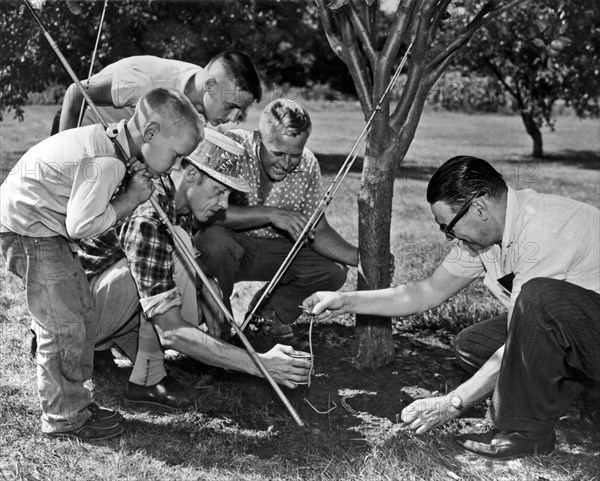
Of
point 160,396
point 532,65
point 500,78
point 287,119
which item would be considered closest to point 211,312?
point 160,396

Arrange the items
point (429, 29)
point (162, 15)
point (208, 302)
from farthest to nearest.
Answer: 1. point (162, 15)
2. point (208, 302)
3. point (429, 29)

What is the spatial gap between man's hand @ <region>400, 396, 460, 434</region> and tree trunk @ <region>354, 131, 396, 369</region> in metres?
0.74

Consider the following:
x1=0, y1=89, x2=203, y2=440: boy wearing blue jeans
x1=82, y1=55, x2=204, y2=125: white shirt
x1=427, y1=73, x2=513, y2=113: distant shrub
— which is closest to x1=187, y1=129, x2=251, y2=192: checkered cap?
x1=0, y1=89, x2=203, y2=440: boy wearing blue jeans

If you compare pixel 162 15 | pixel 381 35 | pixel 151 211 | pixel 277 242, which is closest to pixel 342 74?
pixel 381 35

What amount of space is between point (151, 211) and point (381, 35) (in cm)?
1620

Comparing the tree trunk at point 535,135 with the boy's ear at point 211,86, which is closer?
the boy's ear at point 211,86

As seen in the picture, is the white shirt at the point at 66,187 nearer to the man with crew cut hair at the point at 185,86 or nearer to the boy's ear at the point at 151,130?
the boy's ear at the point at 151,130

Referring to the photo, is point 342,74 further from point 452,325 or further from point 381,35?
point 452,325

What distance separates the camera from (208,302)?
12.6 ft

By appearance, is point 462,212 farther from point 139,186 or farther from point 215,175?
point 139,186

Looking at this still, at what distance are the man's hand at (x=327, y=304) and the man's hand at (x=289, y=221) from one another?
76 cm

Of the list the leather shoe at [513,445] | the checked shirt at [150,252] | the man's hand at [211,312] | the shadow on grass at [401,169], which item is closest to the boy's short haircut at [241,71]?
the checked shirt at [150,252]

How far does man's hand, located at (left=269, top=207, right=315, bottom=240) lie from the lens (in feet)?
13.3

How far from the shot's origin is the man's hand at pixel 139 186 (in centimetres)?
300
